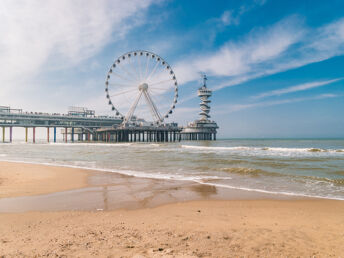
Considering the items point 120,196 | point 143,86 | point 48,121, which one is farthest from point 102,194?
point 48,121

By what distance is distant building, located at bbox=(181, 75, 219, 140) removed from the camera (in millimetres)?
99250

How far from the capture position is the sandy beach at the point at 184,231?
3.15 meters

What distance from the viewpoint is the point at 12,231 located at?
12.6 feet

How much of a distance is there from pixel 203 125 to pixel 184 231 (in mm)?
96296

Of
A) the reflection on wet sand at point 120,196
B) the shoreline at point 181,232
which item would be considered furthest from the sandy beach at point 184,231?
the reflection on wet sand at point 120,196

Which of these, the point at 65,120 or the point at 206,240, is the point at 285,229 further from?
the point at 65,120

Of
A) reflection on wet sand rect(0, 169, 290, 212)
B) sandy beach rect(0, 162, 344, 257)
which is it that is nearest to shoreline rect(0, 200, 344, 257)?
sandy beach rect(0, 162, 344, 257)

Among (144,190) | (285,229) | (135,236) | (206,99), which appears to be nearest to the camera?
(135,236)

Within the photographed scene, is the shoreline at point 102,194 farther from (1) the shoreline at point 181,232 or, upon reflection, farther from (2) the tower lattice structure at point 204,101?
(2) the tower lattice structure at point 204,101

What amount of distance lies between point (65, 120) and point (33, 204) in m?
90.6

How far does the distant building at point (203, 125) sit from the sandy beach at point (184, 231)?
3691 inches

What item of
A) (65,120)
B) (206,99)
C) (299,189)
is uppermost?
(206,99)

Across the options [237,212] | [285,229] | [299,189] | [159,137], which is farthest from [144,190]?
[159,137]

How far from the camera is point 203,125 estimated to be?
326ft
